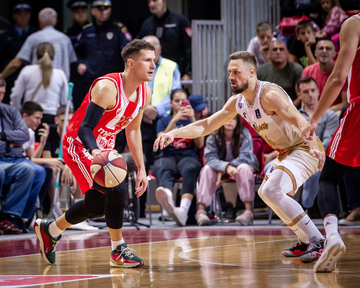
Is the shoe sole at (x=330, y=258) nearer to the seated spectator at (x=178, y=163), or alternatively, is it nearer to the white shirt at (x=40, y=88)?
the seated spectator at (x=178, y=163)

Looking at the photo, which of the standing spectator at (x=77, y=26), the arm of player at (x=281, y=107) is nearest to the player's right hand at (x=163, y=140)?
the arm of player at (x=281, y=107)

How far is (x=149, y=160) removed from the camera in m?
7.40

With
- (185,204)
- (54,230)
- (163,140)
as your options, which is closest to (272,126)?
(163,140)

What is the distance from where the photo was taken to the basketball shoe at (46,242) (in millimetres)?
3842

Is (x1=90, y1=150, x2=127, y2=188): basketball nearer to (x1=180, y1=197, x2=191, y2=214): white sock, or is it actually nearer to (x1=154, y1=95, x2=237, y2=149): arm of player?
(x1=154, y1=95, x2=237, y2=149): arm of player

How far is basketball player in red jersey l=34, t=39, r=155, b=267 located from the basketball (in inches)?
6.2

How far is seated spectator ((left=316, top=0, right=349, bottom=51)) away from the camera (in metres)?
7.55

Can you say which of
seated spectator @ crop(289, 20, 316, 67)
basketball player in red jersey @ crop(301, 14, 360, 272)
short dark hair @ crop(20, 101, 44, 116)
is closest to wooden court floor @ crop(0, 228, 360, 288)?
basketball player in red jersey @ crop(301, 14, 360, 272)

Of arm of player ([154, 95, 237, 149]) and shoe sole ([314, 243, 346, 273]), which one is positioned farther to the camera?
arm of player ([154, 95, 237, 149])

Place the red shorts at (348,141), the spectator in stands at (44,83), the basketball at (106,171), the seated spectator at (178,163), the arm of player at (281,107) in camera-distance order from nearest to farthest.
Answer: the red shorts at (348,141) < the basketball at (106,171) < the arm of player at (281,107) < the seated spectator at (178,163) < the spectator in stands at (44,83)

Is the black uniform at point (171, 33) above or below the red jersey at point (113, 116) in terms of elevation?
above

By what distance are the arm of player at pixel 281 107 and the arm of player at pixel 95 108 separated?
3.53 feet

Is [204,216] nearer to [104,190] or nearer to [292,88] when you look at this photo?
[292,88]

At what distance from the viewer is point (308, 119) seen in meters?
6.31
